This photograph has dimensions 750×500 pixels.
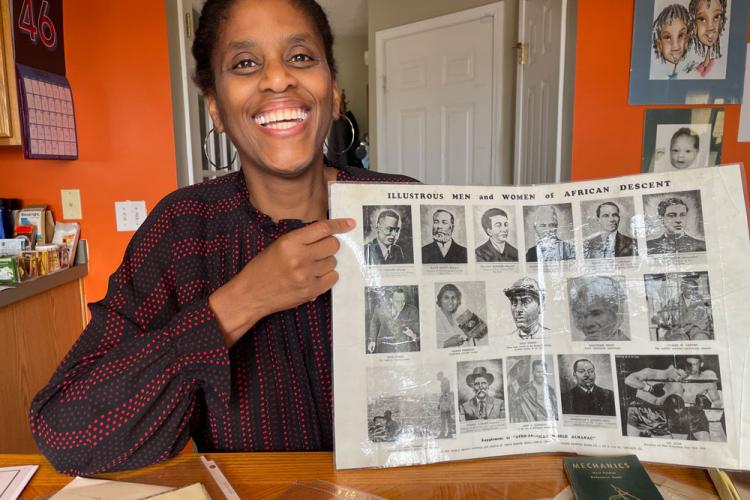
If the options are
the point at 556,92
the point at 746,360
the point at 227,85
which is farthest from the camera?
the point at 556,92

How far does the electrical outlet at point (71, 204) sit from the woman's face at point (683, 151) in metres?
2.54

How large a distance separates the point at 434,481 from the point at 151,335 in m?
0.42

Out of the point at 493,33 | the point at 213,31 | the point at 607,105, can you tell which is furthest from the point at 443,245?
the point at 493,33

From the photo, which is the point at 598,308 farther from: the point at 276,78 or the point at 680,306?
the point at 276,78

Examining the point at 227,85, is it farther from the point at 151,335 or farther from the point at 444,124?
the point at 444,124

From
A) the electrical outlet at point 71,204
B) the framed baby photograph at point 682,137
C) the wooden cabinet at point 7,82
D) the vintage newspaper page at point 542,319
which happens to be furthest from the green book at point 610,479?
the electrical outlet at point 71,204

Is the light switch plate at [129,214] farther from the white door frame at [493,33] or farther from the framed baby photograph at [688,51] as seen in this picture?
the framed baby photograph at [688,51]

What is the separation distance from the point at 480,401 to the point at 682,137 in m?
1.91

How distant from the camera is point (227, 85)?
792 millimetres

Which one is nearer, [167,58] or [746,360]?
[746,360]

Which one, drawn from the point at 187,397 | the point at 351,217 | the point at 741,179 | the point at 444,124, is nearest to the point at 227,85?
the point at 351,217

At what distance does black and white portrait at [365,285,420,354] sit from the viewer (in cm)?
59

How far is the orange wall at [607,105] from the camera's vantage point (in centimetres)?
196

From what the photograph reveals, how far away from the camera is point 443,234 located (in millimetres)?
607
